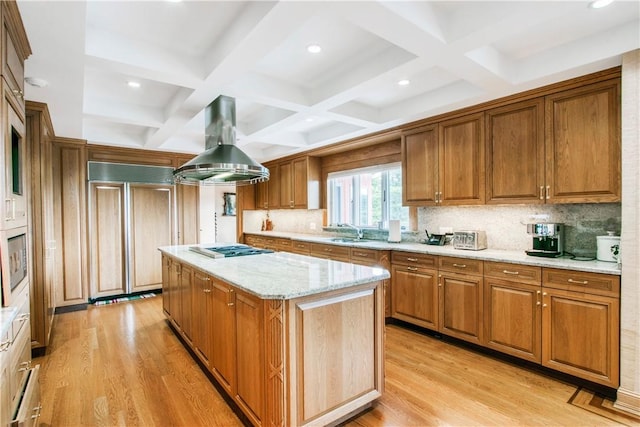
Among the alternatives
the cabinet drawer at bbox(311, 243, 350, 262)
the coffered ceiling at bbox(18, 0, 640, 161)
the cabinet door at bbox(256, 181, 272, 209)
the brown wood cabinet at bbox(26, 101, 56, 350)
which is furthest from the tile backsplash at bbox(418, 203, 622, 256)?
the brown wood cabinet at bbox(26, 101, 56, 350)

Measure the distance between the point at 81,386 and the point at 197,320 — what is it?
94cm

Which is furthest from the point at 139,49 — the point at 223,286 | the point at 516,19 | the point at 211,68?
the point at 516,19

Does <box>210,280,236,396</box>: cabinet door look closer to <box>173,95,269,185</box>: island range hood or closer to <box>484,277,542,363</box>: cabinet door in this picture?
<box>173,95,269,185</box>: island range hood

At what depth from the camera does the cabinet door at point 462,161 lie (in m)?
3.15

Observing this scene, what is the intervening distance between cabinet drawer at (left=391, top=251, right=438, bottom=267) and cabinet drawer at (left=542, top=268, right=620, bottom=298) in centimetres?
96

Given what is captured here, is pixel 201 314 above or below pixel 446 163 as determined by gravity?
below

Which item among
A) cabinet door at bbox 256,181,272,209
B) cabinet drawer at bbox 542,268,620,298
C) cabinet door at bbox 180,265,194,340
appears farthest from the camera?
cabinet door at bbox 256,181,272,209

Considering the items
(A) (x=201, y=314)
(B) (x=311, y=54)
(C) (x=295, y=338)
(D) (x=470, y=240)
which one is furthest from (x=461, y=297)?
(B) (x=311, y=54)

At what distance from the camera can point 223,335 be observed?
2195mm

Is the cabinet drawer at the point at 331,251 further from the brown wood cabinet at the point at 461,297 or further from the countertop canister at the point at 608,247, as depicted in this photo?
the countertop canister at the point at 608,247

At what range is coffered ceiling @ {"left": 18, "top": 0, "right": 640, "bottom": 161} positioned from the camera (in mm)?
1766

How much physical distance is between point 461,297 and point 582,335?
0.90m

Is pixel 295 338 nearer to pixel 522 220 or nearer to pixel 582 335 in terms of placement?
pixel 582 335

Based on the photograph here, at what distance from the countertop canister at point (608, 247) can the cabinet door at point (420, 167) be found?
56.0 inches
